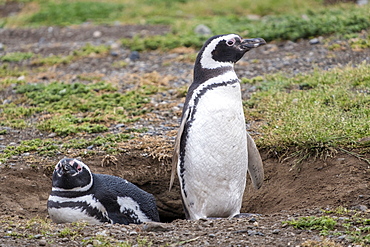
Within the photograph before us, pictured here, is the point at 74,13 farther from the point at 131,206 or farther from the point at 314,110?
the point at 131,206

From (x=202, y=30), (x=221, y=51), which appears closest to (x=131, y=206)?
(x=221, y=51)

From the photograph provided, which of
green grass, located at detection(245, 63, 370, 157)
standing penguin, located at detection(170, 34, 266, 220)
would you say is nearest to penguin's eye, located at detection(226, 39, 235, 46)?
standing penguin, located at detection(170, 34, 266, 220)

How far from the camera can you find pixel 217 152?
15.9 feet

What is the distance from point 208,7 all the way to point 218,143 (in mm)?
9590

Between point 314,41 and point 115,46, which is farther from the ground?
point 314,41

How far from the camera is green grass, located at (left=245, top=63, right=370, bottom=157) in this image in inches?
213

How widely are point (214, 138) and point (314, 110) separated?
1.78 m

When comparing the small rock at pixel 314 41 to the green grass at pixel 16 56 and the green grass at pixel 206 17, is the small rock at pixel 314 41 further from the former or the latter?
the green grass at pixel 16 56

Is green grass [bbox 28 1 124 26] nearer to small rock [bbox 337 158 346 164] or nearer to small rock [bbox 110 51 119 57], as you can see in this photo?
small rock [bbox 110 51 119 57]

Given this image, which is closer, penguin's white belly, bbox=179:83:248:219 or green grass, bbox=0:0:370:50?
penguin's white belly, bbox=179:83:248:219

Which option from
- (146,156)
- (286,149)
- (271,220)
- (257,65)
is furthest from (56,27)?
(271,220)

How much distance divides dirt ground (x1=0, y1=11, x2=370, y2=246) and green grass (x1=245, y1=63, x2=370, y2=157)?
0.18m

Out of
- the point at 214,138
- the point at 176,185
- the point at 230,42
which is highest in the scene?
the point at 230,42

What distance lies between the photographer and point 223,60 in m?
5.01
